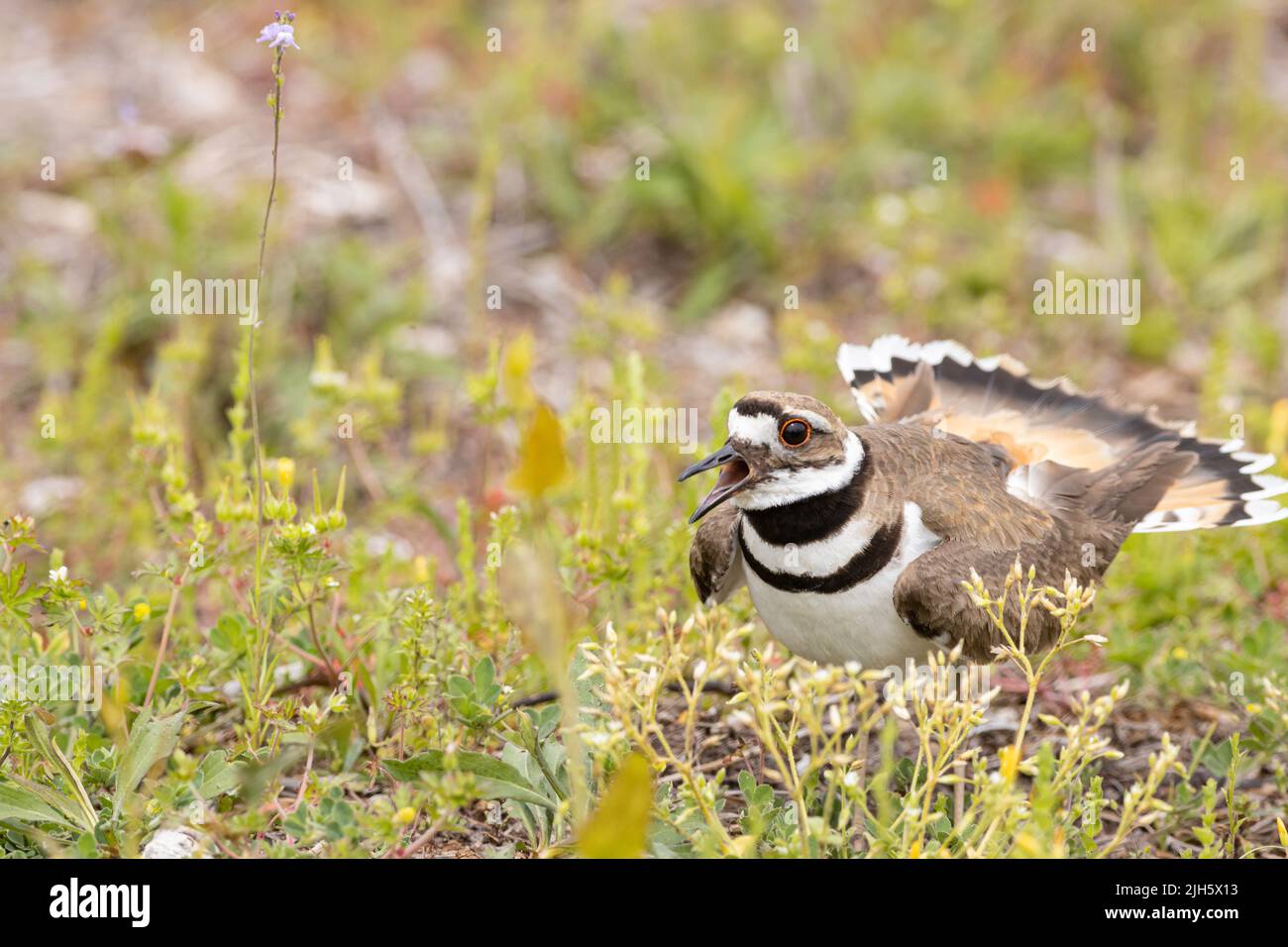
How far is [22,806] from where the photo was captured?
11.2ft

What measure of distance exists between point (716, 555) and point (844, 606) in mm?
431

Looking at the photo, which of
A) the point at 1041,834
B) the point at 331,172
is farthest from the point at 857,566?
the point at 331,172

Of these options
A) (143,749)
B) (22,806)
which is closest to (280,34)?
(143,749)

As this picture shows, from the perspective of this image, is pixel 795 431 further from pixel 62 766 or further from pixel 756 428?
pixel 62 766

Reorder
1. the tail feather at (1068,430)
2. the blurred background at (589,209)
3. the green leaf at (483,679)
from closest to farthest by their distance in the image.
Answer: the green leaf at (483,679)
the tail feather at (1068,430)
the blurred background at (589,209)

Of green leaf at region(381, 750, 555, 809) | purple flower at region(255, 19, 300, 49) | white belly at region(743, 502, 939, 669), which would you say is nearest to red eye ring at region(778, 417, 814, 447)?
white belly at region(743, 502, 939, 669)

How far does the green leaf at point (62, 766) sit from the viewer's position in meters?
3.48

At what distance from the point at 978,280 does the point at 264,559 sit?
15.5 ft

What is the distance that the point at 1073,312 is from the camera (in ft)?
24.3

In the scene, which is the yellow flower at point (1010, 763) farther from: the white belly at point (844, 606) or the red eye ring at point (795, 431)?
the red eye ring at point (795, 431)

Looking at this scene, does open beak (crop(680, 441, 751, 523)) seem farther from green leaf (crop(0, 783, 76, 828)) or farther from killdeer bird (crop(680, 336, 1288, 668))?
green leaf (crop(0, 783, 76, 828))

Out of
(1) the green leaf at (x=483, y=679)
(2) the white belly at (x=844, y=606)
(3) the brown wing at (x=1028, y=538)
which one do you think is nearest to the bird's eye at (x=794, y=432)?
(2) the white belly at (x=844, y=606)

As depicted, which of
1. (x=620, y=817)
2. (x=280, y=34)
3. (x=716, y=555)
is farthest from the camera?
(x=716, y=555)
